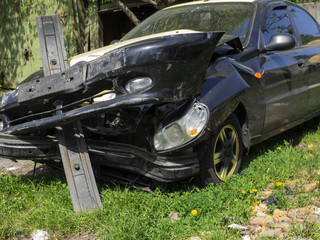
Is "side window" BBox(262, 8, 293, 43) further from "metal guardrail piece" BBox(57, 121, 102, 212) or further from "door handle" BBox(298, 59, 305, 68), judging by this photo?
"metal guardrail piece" BBox(57, 121, 102, 212)

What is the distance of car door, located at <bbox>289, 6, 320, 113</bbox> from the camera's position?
199 inches

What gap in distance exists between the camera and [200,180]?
11.9 feet

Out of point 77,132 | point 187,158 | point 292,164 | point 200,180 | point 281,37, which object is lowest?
point 292,164

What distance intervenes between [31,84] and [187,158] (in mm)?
1332

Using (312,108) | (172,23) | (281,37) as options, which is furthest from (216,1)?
(312,108)

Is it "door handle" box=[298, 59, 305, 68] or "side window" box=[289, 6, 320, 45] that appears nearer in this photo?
"door handle" box=[298, 59, 305, 68]

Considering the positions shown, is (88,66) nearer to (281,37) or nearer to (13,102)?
(13,102)

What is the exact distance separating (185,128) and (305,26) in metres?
3.10

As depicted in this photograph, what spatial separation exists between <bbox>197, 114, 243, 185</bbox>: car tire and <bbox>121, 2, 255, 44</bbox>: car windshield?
91 cm

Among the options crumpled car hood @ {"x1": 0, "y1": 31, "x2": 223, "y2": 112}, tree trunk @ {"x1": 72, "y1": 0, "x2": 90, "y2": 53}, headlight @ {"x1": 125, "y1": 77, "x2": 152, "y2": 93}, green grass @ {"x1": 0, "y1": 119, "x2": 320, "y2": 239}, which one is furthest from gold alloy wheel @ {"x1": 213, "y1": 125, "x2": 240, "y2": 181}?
tree trunk @ {"x1": 72, "y1": 0, "x2": 90, "y2": 53}

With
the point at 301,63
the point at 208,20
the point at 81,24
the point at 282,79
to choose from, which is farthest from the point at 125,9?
the point at 282,79

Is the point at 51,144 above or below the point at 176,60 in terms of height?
below

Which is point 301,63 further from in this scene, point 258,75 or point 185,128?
point 185,128

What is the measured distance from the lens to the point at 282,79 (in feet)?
14.5
